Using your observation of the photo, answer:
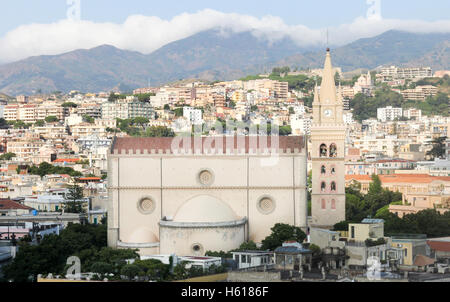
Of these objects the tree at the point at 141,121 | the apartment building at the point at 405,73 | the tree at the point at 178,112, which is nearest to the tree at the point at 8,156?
the tree at the point at 141,121

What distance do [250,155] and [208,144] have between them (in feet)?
A: 5.88

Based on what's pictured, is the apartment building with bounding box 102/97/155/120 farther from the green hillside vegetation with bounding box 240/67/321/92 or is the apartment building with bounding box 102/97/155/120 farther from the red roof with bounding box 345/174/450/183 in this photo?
the red roof with bounding box 345/174/450/183

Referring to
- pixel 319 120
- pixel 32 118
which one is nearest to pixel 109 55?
pixel 32 118

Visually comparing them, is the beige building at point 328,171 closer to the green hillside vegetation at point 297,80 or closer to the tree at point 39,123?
the tree at point 39,123

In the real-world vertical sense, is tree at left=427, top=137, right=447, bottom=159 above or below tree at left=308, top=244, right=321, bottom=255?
above

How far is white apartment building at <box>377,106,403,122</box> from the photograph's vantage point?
148875 mm

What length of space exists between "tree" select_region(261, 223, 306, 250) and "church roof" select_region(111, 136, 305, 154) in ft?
10.2

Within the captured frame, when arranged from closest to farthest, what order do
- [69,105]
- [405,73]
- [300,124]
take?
1. [300,124]
2. [69,105]
3. [405,73]

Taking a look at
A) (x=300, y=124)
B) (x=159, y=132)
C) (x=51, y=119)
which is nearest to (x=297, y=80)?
(x=51, y=119)

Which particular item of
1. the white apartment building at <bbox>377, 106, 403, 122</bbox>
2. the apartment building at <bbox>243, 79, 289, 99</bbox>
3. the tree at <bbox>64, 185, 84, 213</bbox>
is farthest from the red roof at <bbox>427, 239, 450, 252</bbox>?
the apartment building at <bbox>243, 79, 289, 99</bbox>

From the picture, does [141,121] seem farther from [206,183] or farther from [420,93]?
[206,183]

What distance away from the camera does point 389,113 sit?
149875 millimetres

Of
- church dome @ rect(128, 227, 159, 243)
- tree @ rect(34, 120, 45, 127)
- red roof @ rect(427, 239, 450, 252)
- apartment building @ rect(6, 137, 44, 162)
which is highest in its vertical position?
tree @ rect(34, 120, 45, 127)
